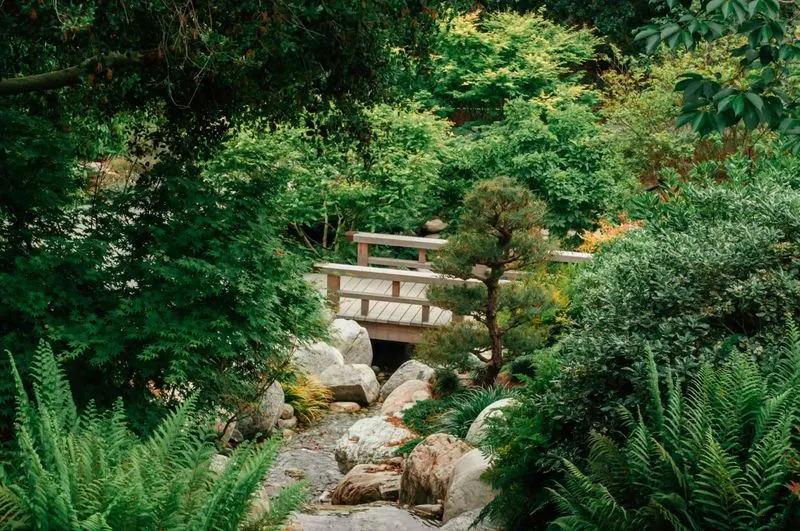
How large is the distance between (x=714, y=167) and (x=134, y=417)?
5.41 m

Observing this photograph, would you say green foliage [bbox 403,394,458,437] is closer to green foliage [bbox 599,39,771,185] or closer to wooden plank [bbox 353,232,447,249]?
wooden plank [bbox 353,232,447,249]

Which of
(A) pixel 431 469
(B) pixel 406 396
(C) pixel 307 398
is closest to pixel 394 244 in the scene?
(C) pixel 307 398

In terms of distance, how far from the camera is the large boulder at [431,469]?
6984 millimetres

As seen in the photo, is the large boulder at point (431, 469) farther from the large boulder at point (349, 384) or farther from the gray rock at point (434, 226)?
the gray rock at point (434, 226)

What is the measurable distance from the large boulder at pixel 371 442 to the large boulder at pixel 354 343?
3.06m

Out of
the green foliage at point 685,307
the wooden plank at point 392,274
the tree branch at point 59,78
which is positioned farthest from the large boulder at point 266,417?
the green foliage at point 685,307

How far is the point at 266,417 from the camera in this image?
33.5 feet

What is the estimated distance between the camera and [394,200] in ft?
50.4

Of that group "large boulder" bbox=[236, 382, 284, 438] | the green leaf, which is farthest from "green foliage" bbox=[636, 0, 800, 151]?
"large boulder" bbox=[236, 382, 284, 438]

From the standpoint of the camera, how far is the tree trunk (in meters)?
9.22

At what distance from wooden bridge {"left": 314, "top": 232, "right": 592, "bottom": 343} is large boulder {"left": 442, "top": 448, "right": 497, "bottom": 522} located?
18.5 feet

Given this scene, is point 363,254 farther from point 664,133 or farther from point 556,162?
point 664,133

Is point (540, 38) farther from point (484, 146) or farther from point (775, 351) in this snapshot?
point (775, 351)

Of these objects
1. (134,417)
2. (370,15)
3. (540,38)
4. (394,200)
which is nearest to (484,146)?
(394,200)
